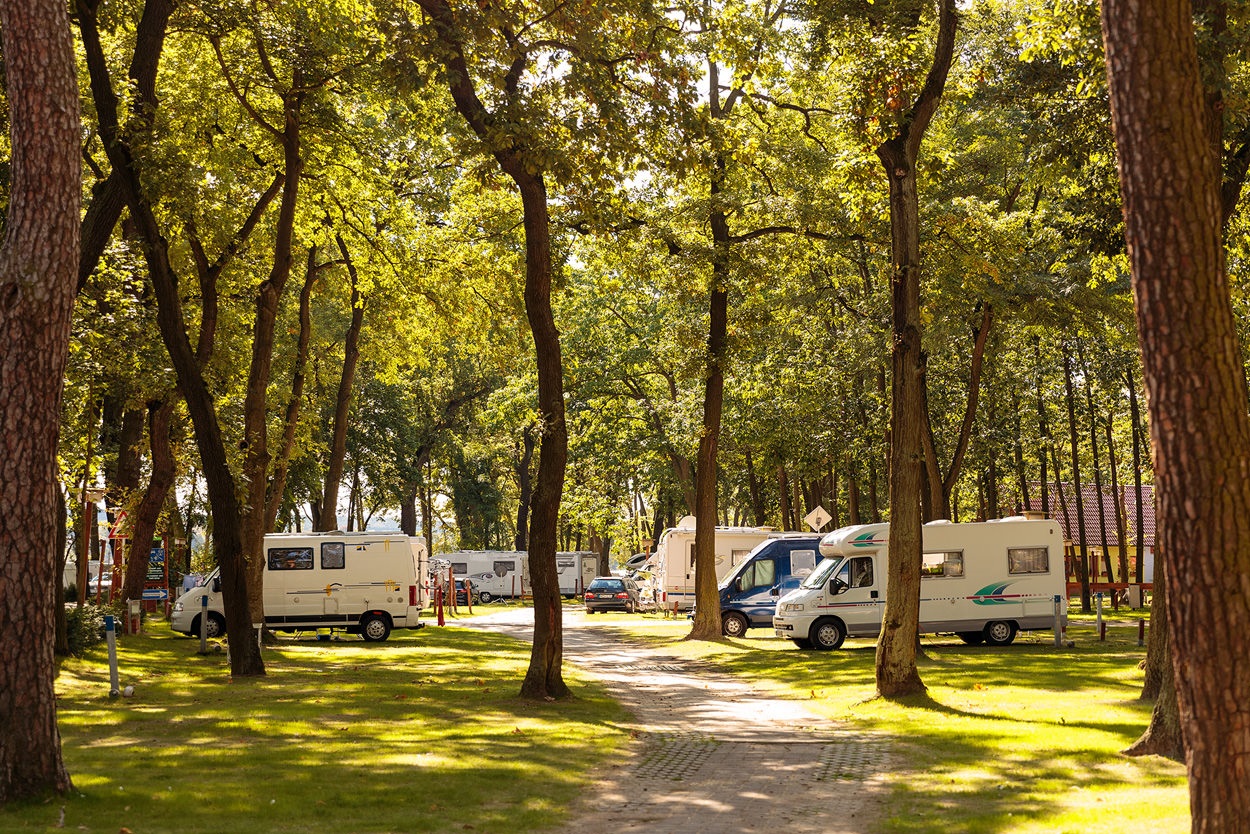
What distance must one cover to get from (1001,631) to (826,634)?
356 cm

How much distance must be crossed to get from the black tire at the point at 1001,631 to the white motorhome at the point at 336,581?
1312cm

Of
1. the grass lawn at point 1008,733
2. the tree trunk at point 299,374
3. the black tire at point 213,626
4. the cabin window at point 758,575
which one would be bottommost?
the grass lawn at point 1008,733

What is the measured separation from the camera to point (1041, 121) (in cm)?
1573

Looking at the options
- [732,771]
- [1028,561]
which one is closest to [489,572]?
[1028,561]

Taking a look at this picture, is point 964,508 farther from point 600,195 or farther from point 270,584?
point 600,195

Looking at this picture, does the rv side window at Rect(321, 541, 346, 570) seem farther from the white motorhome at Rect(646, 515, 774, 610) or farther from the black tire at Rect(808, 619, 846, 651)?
the black tire at Rect(808, 619, 846, 651)

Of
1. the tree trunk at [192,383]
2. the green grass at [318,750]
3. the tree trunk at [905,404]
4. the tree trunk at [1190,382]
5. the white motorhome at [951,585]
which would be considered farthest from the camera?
the white motorhome at [951,585]

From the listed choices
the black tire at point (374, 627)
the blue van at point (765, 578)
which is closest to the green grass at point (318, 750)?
the black tire at point (374, 627)

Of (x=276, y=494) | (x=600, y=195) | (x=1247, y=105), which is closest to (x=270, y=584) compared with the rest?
(x=276, y=494)

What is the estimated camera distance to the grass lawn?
28.4 feet

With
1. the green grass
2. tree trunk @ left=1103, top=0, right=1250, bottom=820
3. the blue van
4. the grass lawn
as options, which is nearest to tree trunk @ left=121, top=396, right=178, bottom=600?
the green grass

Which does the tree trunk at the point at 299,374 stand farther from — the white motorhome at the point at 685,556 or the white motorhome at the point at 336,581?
the white motorhome at the point at 685,556

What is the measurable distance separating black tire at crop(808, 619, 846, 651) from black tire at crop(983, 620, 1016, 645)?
2976 mm

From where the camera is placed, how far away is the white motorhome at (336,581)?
2933cm
